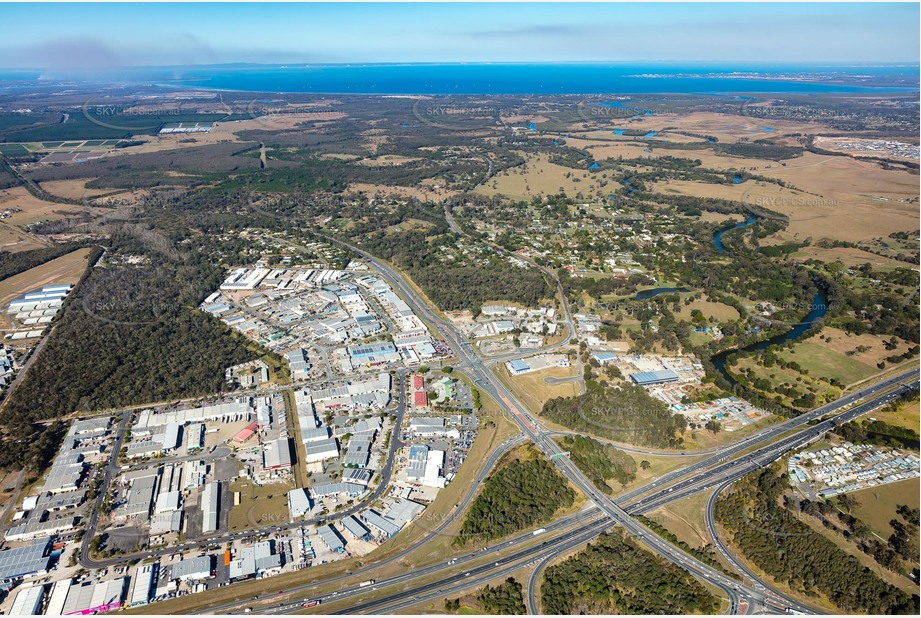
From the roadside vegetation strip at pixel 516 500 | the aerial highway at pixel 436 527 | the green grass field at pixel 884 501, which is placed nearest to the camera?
the aerial highway at pixel 436 527

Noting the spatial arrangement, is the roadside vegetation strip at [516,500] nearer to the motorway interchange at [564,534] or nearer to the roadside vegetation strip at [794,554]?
the motorway interchange at [564,534]

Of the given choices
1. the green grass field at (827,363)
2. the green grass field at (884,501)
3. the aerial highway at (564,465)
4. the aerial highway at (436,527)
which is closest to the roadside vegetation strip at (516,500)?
the aerial highway at (436,527)

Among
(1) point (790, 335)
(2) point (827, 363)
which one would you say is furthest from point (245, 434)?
(1) point (790, 335)

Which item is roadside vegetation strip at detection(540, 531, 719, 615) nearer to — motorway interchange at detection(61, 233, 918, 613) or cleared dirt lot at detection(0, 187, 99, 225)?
motorway interchange at detection(61, 233, 918, 613)

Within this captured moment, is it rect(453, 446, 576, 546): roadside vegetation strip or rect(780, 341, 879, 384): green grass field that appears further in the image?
rect(780, 341, 879, 384): green grass field

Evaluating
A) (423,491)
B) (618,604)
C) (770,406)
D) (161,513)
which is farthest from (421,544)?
(770,406)

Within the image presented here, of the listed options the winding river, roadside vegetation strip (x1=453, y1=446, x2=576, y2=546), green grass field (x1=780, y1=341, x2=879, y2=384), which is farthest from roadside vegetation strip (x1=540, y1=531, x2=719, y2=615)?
green grass field (x1=780, y1=341, x2=879, y2=384)

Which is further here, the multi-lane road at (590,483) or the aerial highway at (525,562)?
the multi-lane road at (590,483)

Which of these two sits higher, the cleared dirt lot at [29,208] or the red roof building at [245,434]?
the cleared dirt lot at [29,208]
